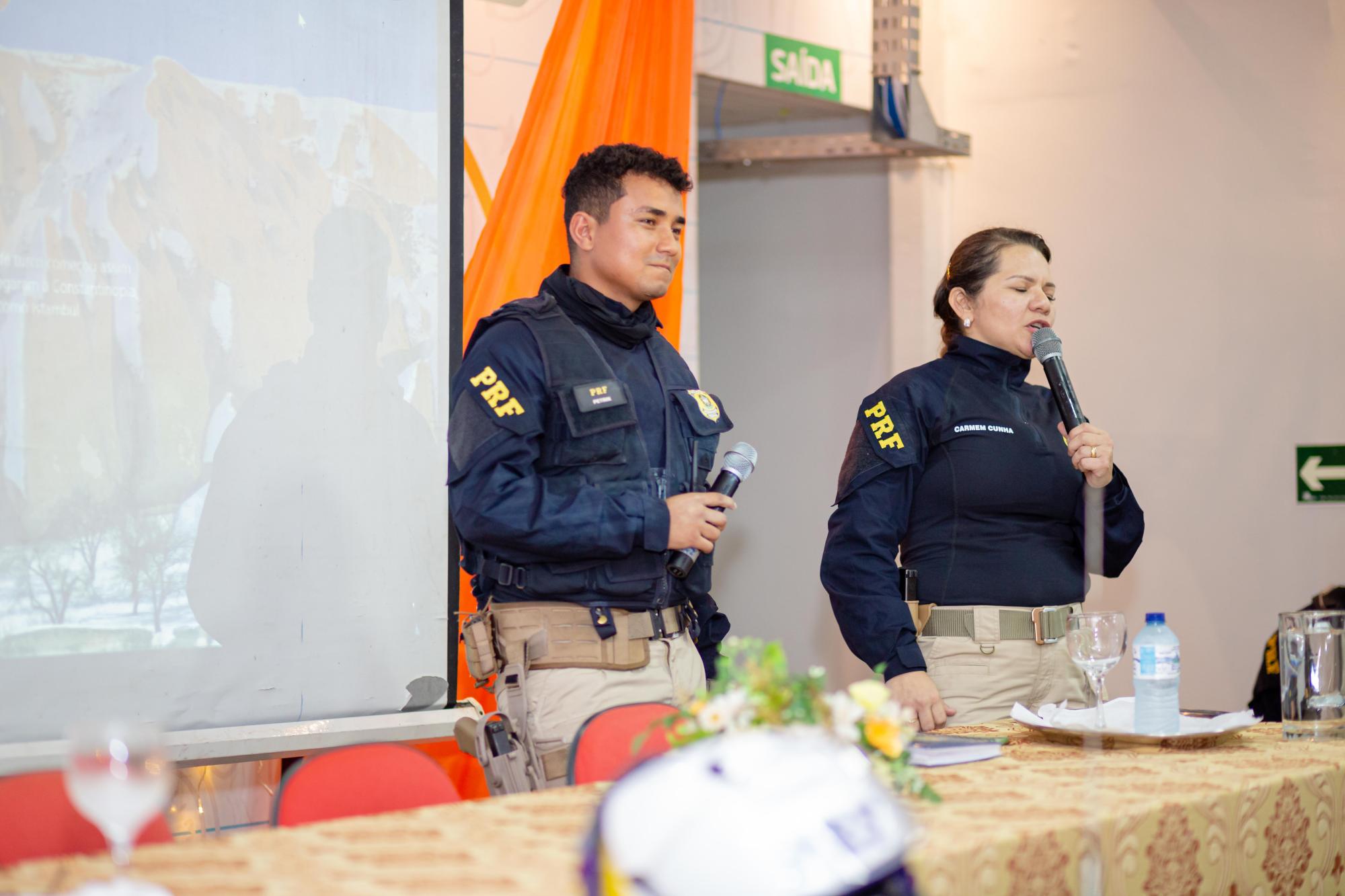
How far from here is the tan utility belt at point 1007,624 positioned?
265cm

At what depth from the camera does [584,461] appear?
242cm

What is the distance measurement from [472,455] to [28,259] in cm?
106

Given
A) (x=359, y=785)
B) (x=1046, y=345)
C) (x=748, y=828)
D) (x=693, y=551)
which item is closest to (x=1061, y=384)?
(x=1046, y=345)

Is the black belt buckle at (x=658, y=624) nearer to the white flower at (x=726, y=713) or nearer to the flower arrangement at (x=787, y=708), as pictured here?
the flower arrangement at (x=787, y=708)

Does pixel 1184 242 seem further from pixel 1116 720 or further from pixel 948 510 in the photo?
pixel 1116 720

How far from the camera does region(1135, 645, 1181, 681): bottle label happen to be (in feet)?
6.53

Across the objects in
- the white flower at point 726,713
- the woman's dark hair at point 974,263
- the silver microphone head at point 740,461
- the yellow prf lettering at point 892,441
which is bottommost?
the white flower at point 726,713

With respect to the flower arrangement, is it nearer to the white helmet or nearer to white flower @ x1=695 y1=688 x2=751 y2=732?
white flower @ x1=695 y1=688 x2=751 y2=732

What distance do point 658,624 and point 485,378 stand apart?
557 millimetres

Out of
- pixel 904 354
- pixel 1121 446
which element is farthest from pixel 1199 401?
A: pixel 904 354

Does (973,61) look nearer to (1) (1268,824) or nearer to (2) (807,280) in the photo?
(2) (807,280)

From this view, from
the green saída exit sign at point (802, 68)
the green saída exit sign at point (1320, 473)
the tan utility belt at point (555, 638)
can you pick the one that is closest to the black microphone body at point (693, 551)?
the tan utility belt at point (555, 638)

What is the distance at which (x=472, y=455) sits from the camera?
2.31 m

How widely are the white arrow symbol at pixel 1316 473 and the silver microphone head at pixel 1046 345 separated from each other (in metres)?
2.11
